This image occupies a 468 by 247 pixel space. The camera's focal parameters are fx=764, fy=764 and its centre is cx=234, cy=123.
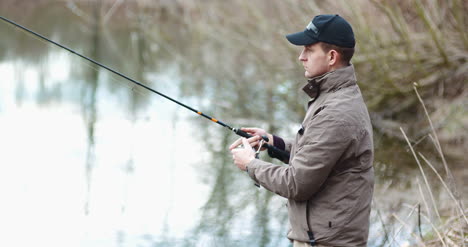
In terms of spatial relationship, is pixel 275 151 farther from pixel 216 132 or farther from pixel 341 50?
pixel 216 132

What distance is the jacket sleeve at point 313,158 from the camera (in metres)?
2.41

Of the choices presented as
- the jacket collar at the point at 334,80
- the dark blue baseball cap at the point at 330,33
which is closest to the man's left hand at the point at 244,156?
the jacket collar at the point at 334,80

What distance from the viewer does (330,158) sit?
7.94ft

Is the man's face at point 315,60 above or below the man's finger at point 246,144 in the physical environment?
above

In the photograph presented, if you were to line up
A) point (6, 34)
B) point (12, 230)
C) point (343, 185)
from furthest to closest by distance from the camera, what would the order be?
1. point (6, 34)
2. point (12, 230)
3. point (343, 185)

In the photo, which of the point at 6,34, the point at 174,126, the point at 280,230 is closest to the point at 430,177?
the point at 280,230

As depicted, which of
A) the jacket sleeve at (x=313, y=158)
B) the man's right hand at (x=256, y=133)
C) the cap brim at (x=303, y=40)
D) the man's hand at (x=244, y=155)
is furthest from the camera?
the man's right hand at (x=256, y=133)

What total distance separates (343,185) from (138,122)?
670cm

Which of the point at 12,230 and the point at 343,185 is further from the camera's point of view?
the point at 12,230

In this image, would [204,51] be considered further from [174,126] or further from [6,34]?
[174,126]

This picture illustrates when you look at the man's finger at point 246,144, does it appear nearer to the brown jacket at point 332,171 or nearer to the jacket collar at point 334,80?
the brown jacket at point 332,171

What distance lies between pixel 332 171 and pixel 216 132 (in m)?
6.28

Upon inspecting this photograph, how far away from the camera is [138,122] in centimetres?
902

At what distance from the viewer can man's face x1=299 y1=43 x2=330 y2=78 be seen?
8.30ft
